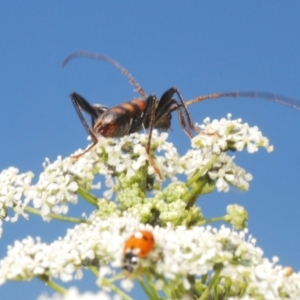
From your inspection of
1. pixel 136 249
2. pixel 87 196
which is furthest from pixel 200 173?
pixel 136 249

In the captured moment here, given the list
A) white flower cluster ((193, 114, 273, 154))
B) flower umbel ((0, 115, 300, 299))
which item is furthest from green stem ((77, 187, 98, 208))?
white flower cluster ((193, 114, 273, 154))

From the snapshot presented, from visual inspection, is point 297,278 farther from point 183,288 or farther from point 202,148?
point 202,148

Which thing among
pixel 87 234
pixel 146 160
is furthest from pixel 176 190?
pixel 87 234

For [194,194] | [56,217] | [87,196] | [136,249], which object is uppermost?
[194,194]

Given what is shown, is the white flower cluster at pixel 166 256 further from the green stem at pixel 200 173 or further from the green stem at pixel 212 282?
the green stem at pixel 200 173

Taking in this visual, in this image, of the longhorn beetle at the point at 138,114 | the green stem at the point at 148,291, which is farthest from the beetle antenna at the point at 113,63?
the green stem at the point at 148,291

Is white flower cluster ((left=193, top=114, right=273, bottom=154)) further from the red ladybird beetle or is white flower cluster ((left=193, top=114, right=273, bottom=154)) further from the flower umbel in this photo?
the red ladybird beetle

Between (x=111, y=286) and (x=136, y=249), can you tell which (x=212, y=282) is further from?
(x=136, y=249)
